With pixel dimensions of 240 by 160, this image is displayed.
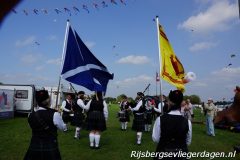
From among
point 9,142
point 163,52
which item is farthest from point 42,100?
point 9,142

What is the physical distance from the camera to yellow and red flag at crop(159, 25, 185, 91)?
7.75 m

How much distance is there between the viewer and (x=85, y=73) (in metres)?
9.67

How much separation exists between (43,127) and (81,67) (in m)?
4.46

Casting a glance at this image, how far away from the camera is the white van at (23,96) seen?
25.8 m

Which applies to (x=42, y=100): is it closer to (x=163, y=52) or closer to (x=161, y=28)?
(x=163, y=52)

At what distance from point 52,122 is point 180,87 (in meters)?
3.59

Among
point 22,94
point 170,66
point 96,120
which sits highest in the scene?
point 170,66

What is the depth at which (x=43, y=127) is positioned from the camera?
17.9 feet

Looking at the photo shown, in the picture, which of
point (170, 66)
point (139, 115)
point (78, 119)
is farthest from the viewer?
point (78, 119)

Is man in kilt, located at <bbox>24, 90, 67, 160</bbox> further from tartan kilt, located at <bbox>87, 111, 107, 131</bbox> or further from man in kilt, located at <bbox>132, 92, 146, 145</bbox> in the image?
man in kilt, located at <bbox>132, 92, 146, 145</bbox>

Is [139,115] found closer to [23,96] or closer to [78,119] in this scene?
[78,119]

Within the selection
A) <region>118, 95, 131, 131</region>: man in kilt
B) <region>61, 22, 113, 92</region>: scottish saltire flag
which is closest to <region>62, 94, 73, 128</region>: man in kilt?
<region>118, 95, 131, 131</region>: man in kilt

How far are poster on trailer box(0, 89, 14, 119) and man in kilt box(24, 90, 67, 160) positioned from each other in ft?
58.3

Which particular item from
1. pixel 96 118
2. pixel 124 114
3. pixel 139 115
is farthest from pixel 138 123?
pixel 124 114
